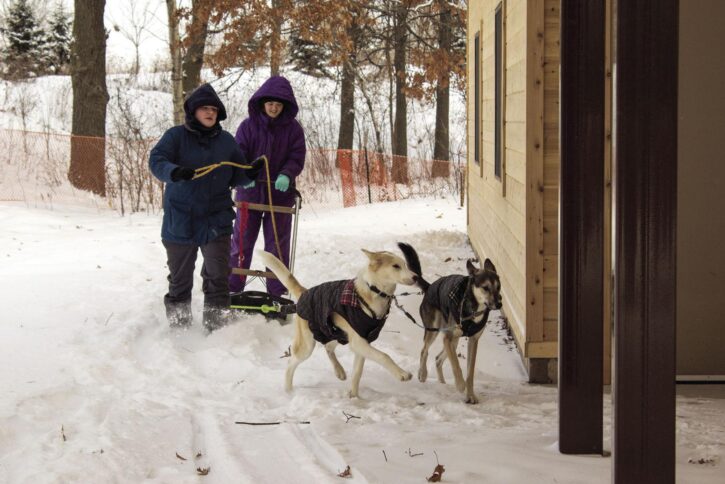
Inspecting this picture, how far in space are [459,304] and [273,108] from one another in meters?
3.55

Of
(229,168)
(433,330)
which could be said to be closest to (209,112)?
(229,168)

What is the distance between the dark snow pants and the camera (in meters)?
7.95

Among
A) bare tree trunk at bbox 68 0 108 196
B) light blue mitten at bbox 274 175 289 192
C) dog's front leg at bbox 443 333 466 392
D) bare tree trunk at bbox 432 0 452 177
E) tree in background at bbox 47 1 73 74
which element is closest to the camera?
dog's front leg at bbox 443 333 466 392

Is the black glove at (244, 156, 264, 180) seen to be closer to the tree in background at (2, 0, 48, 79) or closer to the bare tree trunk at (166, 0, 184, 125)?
the bare tree trunk at (166, 0, 184, 125)

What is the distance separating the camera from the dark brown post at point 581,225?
418 centimetres

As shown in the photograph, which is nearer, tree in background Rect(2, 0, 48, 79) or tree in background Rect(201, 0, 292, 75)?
tree in background Rect(201, 0, 292, 75)

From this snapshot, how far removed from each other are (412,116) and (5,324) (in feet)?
109

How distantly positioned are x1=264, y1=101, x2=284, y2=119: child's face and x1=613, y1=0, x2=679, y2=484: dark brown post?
19.6ft

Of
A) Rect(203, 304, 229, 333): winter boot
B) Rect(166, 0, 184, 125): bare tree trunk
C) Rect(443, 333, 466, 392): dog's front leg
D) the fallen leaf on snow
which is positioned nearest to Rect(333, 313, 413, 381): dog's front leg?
Rect(443, 333, 466, 392): dog's front leg

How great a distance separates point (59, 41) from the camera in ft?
129

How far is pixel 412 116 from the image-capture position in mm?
40000

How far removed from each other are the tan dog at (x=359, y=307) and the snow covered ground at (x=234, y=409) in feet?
1.01

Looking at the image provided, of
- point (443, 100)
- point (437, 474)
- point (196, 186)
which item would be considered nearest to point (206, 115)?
point (196, 186)

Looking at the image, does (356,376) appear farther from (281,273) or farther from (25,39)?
(25,39)
